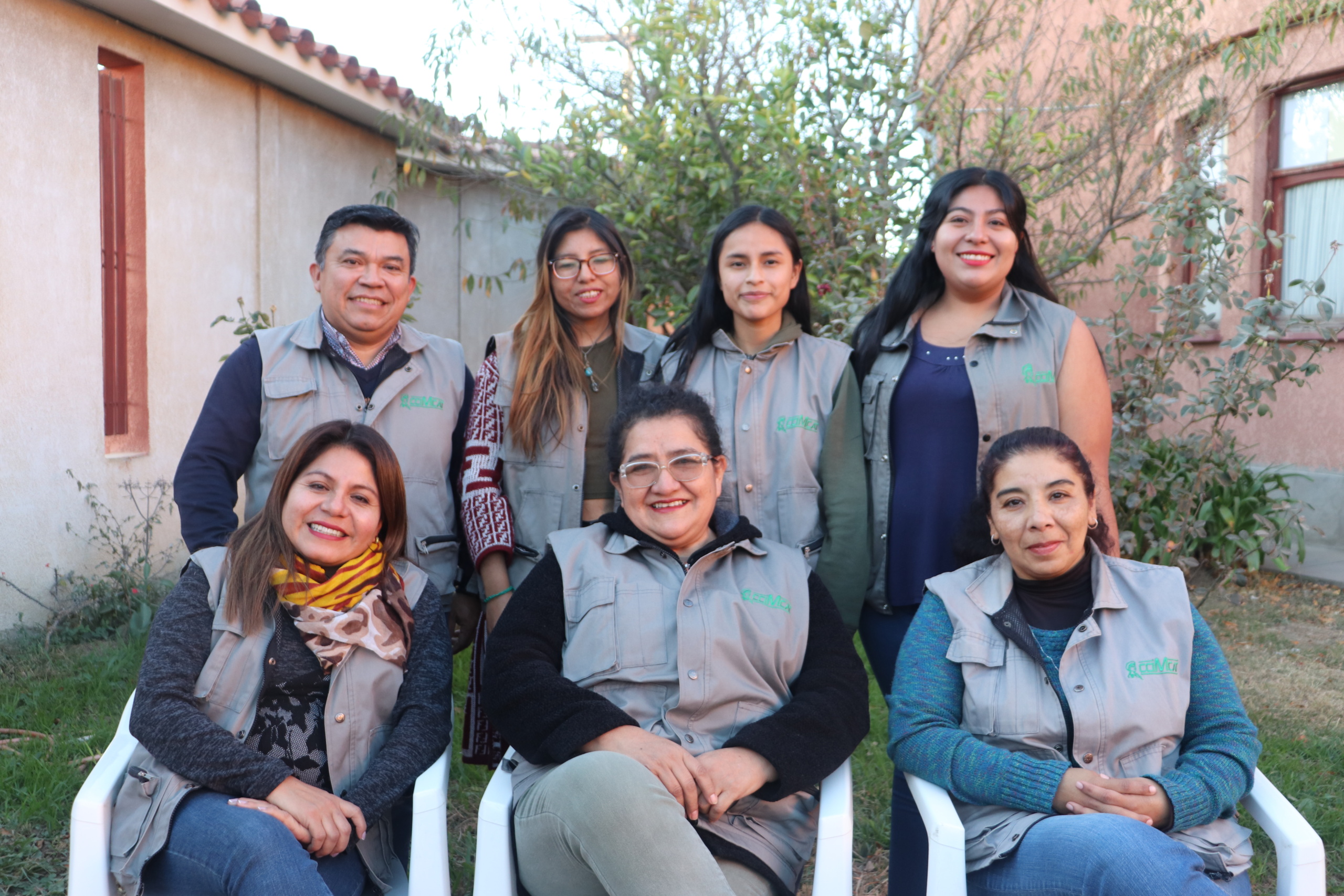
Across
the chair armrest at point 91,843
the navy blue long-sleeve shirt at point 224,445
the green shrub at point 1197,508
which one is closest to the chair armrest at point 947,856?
Answer: the chair armrest at point 91,843

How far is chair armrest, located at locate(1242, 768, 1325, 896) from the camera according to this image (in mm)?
2137

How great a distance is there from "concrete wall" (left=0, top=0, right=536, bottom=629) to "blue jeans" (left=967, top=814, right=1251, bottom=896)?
196 inches

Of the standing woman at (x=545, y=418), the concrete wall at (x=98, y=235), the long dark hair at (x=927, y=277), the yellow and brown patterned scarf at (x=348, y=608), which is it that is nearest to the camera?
the yellow and brown patterned scarf at (x=348, y=608)

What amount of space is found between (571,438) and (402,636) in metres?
0.79

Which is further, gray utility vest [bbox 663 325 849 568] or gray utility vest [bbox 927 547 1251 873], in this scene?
gray utility vest [bbox 663 325 849 568]

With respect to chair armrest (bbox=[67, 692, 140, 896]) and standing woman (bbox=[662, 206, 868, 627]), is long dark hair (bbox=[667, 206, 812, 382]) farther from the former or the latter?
Answer: chair armrest (bbox=[67, 692, 140, 896])

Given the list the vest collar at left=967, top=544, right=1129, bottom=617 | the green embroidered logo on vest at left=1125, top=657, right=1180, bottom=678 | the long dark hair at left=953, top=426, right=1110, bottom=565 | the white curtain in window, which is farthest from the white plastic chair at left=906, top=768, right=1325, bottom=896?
the white curtain in window

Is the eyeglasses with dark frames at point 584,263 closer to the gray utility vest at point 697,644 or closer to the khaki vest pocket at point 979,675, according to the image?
the gray utility vest at point 697,644

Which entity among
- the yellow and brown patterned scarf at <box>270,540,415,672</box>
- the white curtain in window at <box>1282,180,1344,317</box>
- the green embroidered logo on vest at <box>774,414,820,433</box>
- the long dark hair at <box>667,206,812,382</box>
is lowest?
the yellow and brown patterned scarf at <box>270,540,415,672</box>

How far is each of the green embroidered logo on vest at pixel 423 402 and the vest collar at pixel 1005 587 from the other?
5.05ft

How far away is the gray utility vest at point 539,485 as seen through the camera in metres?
3.09

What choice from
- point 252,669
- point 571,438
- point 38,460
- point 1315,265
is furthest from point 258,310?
point 1315,265

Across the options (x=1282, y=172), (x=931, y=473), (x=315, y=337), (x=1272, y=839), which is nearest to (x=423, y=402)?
(x=315, y=337)

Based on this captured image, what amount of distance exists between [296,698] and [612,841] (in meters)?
0.85
